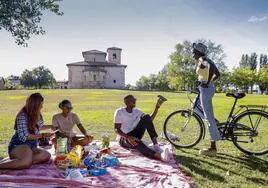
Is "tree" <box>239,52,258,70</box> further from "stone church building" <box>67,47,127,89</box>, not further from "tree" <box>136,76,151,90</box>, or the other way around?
"stone church building" <box>67,47,127,89</box>

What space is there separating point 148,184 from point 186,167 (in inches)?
57.5

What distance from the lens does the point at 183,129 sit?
8.46m

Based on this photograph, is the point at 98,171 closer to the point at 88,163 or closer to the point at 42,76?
the point at 88,163

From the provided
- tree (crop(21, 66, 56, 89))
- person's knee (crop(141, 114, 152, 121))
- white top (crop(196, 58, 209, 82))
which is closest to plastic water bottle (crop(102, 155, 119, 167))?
person's knee (crop(141, 114, 152, 121))

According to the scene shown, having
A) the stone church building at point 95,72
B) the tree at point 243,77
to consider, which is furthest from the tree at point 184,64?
the stone church building at point 95,72

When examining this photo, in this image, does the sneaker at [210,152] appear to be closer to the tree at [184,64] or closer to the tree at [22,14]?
the tree at [22,14]

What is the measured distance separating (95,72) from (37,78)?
31.8 metres

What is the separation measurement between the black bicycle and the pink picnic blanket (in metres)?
1.90

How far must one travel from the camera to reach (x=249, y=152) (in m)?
7.52

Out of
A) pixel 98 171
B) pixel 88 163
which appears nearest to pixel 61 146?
pixel 88 163

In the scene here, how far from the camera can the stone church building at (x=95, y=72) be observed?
95.9 metres

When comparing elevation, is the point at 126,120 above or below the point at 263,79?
below

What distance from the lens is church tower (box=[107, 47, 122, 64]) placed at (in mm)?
104006

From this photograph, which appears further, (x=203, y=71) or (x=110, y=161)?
(x=203, y=71)
